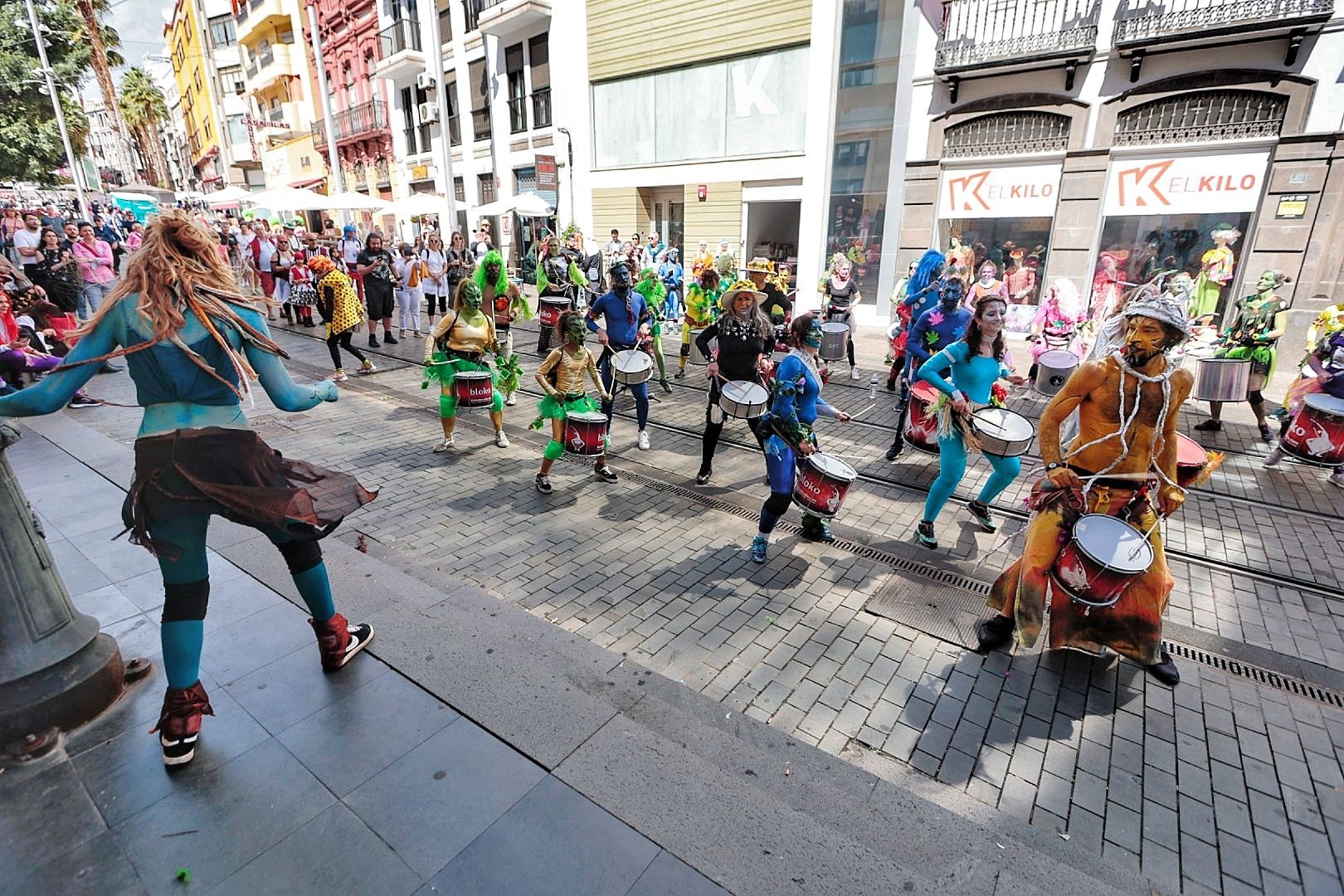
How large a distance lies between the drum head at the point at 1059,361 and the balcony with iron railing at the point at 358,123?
34.1 meters

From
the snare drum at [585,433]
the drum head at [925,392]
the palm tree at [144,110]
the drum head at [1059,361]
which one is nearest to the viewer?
the drum head at [925,392]

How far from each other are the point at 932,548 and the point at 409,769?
14.0ft

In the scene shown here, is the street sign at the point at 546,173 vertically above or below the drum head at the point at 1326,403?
Answer: above

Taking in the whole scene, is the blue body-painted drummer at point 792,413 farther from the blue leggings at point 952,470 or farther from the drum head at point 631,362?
the drum head at point 631,362

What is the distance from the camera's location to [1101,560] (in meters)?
3.30

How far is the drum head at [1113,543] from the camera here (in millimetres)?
3303

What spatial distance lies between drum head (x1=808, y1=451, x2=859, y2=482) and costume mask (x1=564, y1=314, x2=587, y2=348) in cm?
274

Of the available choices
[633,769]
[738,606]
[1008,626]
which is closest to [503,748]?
[633,769]

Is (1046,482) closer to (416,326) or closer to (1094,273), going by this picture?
(1094,273)

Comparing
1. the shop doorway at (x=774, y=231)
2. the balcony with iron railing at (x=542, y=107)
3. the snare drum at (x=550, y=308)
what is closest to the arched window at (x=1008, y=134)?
the shop doorway at (x=774, y=231)

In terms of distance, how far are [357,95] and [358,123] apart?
1.87 metres

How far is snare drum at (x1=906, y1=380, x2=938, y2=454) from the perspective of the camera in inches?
223

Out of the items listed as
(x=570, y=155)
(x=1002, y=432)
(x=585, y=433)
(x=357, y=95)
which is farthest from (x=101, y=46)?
(x=1002, y=432)

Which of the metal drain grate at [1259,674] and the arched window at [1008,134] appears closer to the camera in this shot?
the metal drain grate at [1259,674]
